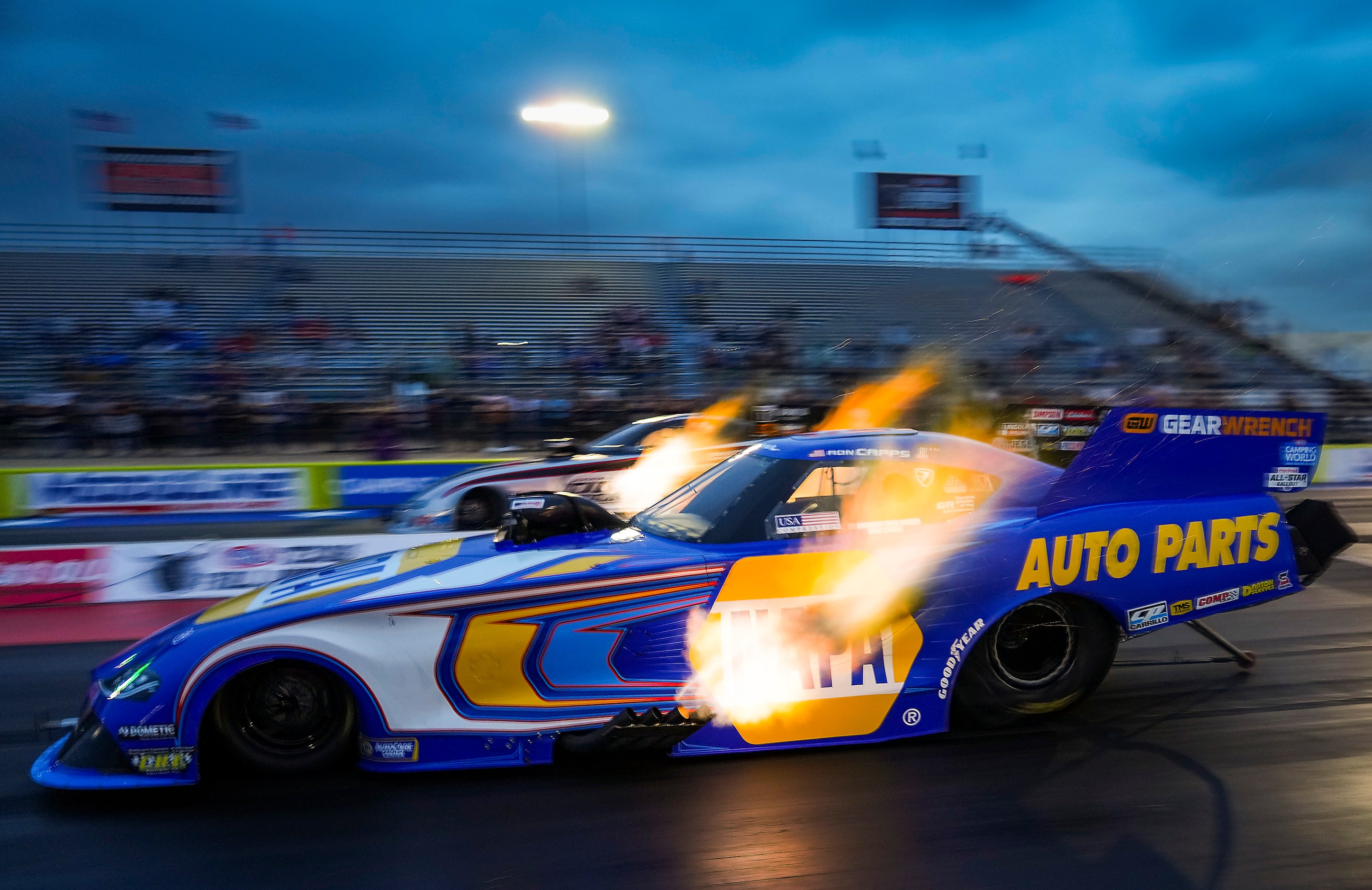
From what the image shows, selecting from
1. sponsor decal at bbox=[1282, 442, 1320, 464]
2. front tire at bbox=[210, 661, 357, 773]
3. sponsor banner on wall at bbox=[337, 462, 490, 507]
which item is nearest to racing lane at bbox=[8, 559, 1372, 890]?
front tire at bbox=[210, 661, 357, 773]

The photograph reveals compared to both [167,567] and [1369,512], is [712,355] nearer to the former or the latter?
[1369,512]

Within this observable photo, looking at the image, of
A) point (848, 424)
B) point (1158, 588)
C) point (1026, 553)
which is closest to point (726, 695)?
point (1026, 553)

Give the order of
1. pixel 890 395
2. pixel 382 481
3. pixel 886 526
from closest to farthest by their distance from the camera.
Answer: pixel 886 526 → pixel 382 481 → pixel 890 395

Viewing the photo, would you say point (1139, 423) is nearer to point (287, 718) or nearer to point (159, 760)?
point (287, 718)

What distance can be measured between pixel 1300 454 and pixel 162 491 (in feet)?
40.8

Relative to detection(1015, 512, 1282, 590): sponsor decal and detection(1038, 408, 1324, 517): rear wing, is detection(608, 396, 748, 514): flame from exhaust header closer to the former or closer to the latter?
detection(1038, 408, 1324, 517): rear wing

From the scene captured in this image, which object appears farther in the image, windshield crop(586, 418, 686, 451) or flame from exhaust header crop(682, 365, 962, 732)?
windshield crop(586, 418, 686, 451)

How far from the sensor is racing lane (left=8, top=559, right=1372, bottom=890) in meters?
2.90

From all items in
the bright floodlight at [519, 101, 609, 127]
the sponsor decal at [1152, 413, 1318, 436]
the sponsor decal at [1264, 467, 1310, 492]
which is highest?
the bright floodlight at [519, 101, 609, 127]

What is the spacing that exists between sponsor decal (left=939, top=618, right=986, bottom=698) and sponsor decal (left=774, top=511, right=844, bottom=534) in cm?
62

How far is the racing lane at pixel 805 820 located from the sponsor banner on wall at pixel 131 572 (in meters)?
3.23

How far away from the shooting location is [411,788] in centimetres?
347

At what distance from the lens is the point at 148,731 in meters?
3.28

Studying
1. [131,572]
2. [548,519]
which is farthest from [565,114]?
[548,519]
